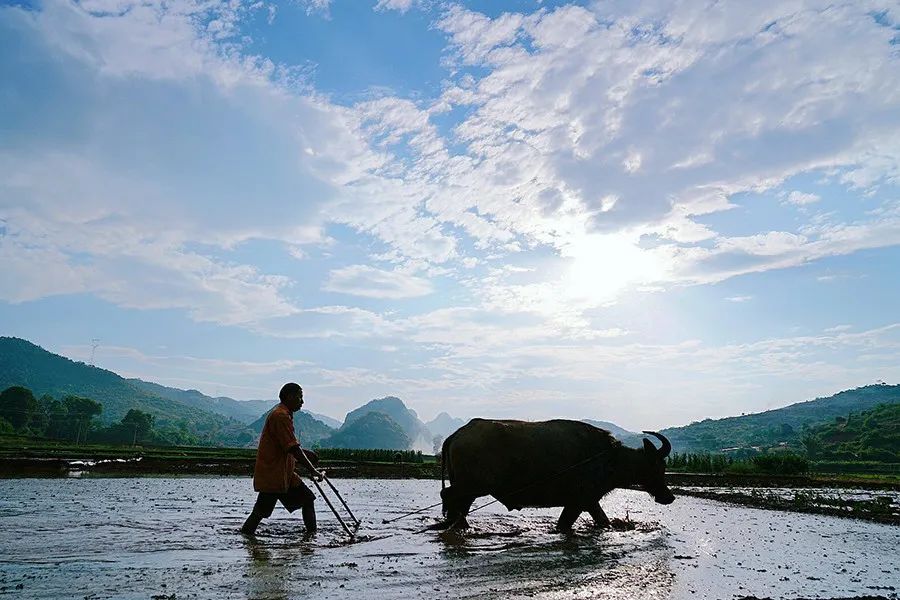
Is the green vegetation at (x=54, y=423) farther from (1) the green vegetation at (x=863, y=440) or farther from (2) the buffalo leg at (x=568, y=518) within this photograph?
(1) the green vegetation at (x=863, y=440)

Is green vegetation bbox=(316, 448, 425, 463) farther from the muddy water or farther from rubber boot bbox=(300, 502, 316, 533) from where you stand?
rubber boot bbox=(300, 502, 316, 533)

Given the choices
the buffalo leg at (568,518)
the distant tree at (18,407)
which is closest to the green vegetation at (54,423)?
the distant tree at (18,407)

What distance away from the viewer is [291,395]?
10.2 m

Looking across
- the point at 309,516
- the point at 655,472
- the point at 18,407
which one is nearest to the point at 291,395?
the point at 309,516

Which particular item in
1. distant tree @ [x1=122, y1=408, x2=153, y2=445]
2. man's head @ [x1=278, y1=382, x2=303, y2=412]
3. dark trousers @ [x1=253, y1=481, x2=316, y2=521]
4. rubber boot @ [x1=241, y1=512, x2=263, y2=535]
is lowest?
rubber boot @ [x1=241, y1=512, x2=263, y2=535]

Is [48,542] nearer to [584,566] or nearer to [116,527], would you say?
[116,527]

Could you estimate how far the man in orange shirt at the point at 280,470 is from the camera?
31.3 ft

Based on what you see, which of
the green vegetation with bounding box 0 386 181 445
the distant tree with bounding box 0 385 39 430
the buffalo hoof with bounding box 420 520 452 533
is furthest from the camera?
the green vegetation with bounding box 0 386 181 445

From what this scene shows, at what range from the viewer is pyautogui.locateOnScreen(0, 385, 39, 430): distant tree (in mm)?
93812

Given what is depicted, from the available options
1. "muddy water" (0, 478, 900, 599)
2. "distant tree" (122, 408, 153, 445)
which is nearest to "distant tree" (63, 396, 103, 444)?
"distant tree" (122, 408, 153, 445)

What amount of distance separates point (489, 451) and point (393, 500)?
819 cm

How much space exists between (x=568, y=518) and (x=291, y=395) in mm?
5819

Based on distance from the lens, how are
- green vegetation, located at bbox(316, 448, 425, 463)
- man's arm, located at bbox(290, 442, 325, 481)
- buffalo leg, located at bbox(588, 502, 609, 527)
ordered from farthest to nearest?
green vegetation, located at bbox(316, 448, 425, 463)
buffalo leg, located at bbox(588, 502, 609, 527)
man's arm, located at bbox(290, 442, 325, 481)

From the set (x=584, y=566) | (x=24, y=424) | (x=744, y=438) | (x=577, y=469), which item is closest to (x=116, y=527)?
(x=584, y=566)
